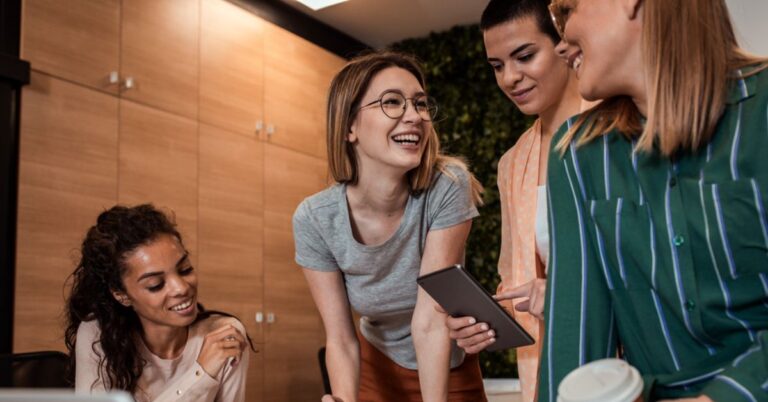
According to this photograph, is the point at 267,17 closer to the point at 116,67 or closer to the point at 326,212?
the point at 116,67

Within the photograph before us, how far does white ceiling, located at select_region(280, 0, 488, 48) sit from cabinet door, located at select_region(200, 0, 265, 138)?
0.53 meters

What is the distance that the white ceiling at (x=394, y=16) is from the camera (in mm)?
5344

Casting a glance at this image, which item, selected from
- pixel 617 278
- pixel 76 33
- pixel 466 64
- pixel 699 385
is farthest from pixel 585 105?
pixel 466 64

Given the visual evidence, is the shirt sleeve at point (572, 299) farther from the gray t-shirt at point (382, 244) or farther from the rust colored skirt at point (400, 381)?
the rust colored skirt at point (400, 381)

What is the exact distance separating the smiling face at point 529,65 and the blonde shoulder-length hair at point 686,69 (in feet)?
2.73

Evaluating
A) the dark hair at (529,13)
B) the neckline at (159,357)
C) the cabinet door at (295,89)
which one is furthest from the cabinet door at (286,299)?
the dark hair at (529,13)

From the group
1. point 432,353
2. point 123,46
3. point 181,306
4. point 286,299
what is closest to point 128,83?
point 123,46

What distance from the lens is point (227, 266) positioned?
443 centimetres

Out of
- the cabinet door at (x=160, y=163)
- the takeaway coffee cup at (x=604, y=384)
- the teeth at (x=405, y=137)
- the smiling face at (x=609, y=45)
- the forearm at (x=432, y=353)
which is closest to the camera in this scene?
the takeaway coffee cup at (x=604, y=384)

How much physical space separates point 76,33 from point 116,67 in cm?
28

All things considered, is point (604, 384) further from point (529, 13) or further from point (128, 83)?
point (128, 83)

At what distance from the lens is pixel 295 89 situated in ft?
16.9

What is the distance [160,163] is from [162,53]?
615mm

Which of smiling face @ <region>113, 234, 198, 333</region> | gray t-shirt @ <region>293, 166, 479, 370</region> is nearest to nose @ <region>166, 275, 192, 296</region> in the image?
smiling face @ <region>113, 234, 198, 333</region>
